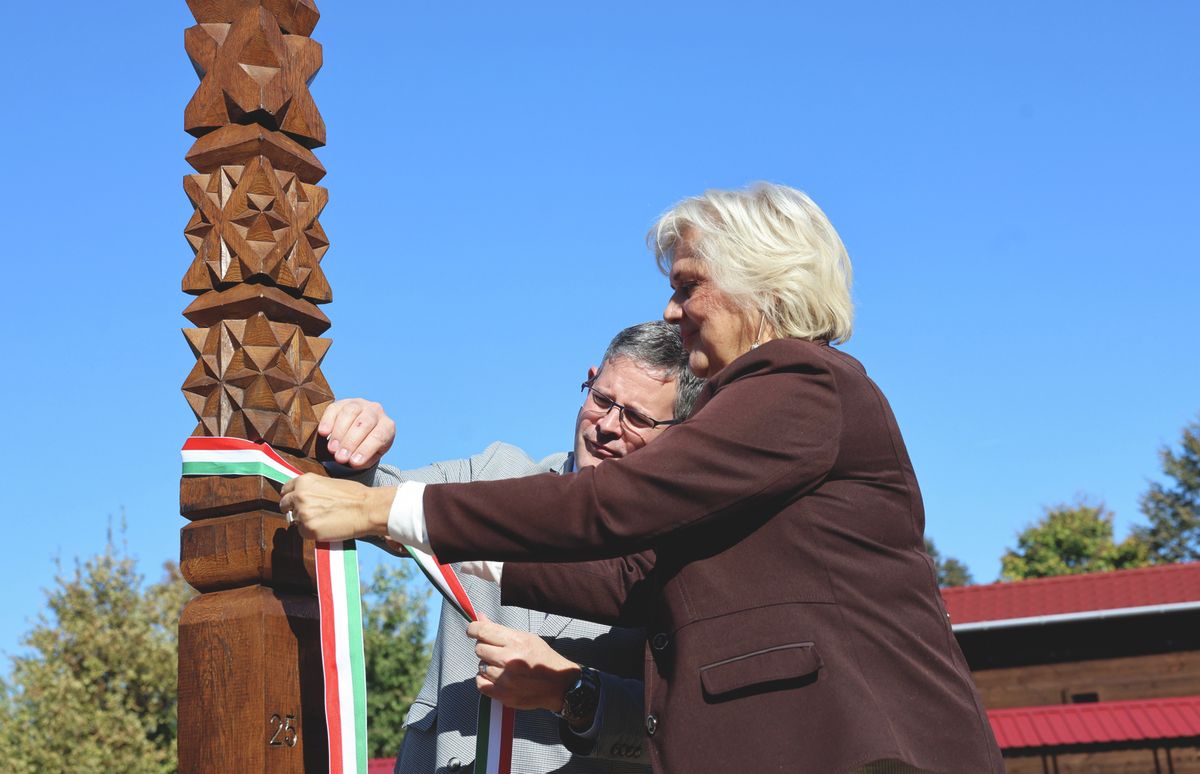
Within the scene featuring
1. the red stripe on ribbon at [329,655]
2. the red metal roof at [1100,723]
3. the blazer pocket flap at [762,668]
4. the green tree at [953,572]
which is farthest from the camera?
the green tree at [953,572]

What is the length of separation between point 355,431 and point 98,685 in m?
18.2

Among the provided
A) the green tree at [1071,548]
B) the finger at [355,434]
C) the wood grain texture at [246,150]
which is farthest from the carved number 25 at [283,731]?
the green tree at [1071,548]

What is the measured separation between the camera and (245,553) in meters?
2.45

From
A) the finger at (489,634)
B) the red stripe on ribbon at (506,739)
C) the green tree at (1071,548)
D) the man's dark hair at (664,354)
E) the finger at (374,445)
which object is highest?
the green tree at (1071,548)

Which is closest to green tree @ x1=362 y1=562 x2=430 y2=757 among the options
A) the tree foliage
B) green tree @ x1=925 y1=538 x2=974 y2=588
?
the tree foliage

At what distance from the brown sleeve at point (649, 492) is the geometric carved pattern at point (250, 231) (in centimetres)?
68

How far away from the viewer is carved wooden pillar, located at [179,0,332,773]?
7.82ft

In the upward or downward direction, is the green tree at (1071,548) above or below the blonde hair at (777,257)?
above

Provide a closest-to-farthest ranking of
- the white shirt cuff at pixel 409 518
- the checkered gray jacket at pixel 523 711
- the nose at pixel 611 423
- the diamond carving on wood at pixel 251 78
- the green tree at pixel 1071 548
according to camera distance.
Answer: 1. the white shirt cuff at pixel 409 518
2. the diamond carving on wood at pixel 251 78
3. the checkered gray jacket at pixel 523 711
4. the nose at pixel 611 423
5. the green tree at pixel 1071 548

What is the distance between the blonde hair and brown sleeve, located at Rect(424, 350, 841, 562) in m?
0.39

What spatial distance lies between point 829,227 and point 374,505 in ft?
4.17

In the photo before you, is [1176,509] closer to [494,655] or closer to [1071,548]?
[1071,548]

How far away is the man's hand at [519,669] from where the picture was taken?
2.78 metres

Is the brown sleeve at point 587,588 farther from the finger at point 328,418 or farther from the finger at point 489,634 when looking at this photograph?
the finger at point 328,418
